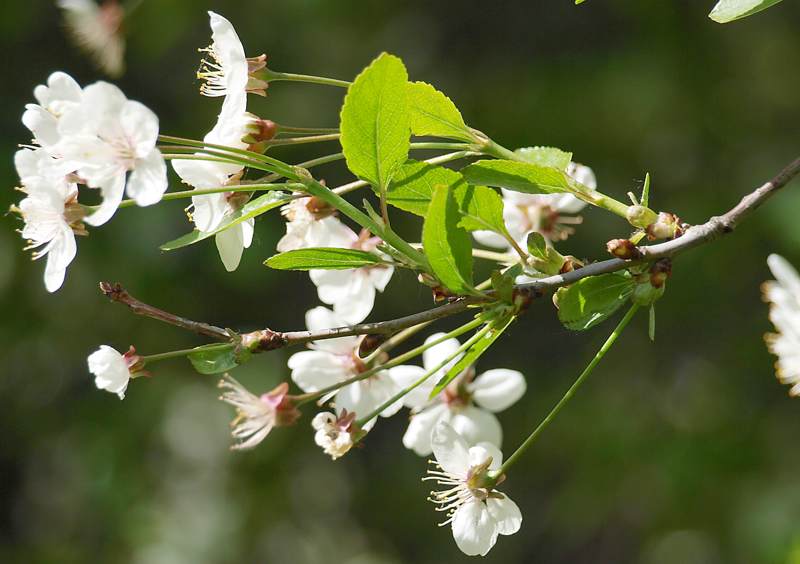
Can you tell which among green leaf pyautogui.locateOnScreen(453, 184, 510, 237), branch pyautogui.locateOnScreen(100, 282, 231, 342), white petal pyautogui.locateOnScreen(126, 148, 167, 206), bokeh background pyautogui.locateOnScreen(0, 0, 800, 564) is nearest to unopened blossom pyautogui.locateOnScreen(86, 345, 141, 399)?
branch pyautogui.locateOnScreen(100, 282, 231, 342)

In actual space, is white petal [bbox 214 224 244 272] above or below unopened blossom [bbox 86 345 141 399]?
above

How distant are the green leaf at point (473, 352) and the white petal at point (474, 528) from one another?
0.41 feet

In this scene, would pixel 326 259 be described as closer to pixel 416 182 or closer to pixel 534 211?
pixel 416 182

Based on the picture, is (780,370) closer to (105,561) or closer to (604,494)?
(604,494)

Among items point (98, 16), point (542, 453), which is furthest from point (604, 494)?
point (98, 16)

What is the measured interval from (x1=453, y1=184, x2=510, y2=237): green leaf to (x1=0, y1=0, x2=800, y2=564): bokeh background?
4.56 ft

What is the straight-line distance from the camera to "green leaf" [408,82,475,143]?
2.33ft

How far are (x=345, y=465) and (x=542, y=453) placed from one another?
1.93 ft

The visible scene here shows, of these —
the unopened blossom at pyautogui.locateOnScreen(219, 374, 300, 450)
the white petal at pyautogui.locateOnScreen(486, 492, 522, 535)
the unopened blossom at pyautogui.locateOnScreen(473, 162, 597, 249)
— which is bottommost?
the unopened blossom at pyautogui.locateOnScreen(219, 374, 300, 450)

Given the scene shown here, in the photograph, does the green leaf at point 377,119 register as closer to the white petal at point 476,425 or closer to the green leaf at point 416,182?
the green leaf at point 416,182

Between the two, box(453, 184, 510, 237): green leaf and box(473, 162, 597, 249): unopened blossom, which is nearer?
box(453, 184, 510, 237): green leaf

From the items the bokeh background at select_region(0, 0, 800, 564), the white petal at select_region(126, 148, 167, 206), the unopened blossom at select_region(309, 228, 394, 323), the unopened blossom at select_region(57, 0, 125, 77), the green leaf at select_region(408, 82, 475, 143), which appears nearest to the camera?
the white petal at select_region(126, 148, 167, 206)

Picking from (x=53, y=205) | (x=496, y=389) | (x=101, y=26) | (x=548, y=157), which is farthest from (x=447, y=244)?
(x=101, y=26)

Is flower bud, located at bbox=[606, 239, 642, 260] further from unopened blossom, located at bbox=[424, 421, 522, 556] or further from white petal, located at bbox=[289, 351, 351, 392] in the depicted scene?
white petal, located at bbox=[289, 351, 351, 392]
